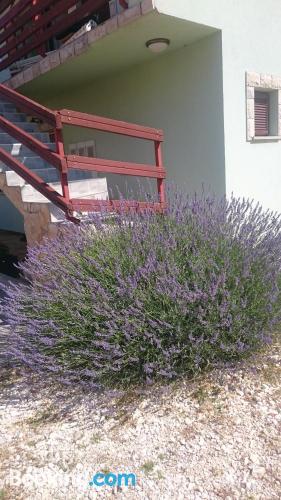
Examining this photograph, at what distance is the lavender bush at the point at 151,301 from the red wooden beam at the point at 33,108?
1.22 m

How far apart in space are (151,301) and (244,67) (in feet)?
13.9

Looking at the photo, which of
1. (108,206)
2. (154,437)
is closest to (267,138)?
(108,206)

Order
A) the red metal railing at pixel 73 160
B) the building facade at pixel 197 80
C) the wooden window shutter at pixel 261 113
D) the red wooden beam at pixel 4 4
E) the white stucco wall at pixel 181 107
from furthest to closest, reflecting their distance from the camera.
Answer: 1. the red wooden beam at pixel 4 4
2. the wooden window shutter at pixel 261 113
3. the white stucco wall at pixel 181 107
4. the building facade at pixel 197 80
5. the red metal railing at pixel 73 160

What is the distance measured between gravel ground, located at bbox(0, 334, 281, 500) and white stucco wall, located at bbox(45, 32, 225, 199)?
3330mm

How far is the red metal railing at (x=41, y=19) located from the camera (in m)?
5.46

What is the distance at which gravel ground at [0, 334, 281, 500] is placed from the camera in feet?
6.47

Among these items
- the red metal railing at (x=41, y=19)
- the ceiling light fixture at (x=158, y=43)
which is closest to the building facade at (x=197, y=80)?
the ceiling light fixture at (x=158, y=43)

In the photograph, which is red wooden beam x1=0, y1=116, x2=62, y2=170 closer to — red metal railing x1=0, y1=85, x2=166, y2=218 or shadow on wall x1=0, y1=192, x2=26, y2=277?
red metal railing x1=0, y1=85, x2=166, y2=218

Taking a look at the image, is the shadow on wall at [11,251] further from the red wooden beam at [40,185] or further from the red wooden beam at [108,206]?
the red wooden beam at [108,206]

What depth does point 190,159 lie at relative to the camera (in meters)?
5.66

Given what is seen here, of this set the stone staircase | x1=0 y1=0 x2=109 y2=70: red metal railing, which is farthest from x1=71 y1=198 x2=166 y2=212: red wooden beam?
x1=0 y1=0 x2=109 y2=70: red metal railing

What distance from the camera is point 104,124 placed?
12.7 ft

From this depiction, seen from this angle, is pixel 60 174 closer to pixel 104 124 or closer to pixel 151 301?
pixel 104 124

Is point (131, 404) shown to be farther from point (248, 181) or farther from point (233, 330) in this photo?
point (248, 181)
